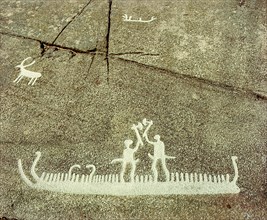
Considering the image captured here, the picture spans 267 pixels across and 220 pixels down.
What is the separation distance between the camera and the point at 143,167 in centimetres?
226

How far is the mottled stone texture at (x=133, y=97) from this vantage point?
2.14m

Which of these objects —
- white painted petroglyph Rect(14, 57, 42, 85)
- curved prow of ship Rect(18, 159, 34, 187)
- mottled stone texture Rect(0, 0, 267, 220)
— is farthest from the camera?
white painted petroglyph Rect(14, 57, 42, 85)

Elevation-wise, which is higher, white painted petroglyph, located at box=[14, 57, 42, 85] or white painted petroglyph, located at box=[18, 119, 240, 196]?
white painted petroglyph, located at box=[14, 57, 42, 85]

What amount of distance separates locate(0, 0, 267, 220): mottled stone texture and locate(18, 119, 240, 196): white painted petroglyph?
3 cm

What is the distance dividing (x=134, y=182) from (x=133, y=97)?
65 centimetres

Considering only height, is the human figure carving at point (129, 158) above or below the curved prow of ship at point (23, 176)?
above

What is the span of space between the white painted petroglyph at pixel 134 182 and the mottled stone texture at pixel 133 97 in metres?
0.03

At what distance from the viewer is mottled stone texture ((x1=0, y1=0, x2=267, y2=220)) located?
214 centimetres

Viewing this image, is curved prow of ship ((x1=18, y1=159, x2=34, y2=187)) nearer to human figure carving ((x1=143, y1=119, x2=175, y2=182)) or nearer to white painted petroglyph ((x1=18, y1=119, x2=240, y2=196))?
white painted petroglyph ((x1=18, y1=119, x2=240, y2=196))

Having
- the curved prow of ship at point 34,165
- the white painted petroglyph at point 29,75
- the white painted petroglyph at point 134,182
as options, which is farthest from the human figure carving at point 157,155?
the white painted petroglyph at point 29,75

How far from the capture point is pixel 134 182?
2.20 m

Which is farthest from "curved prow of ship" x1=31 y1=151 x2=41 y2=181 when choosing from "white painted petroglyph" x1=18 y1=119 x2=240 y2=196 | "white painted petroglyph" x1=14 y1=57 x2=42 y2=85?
"white painted petroglyph" x1=14 y1=57 x2=42 y2=85

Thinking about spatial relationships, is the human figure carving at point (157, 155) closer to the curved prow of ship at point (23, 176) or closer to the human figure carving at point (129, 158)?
the human figure carving at point (129, 158)

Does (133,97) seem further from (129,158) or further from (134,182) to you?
(134,182)
